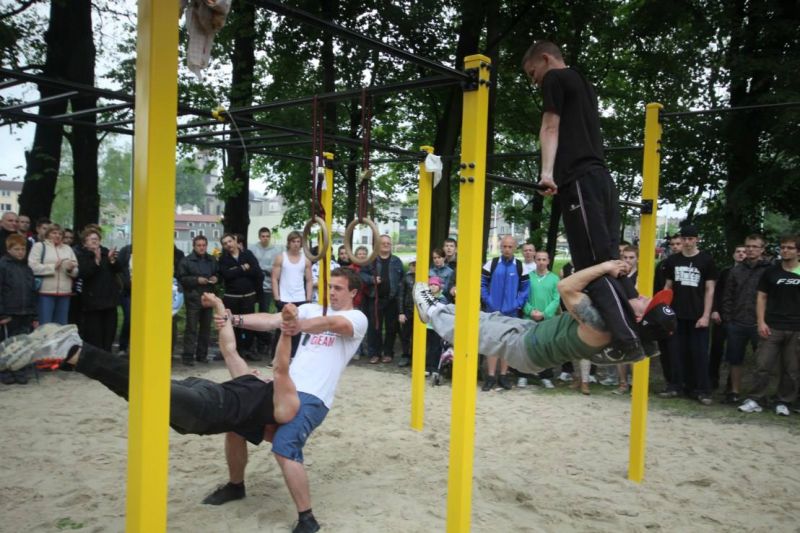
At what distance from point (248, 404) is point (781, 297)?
17.0 ft

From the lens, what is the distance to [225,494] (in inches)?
140

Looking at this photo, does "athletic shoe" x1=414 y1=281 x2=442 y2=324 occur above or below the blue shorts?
above

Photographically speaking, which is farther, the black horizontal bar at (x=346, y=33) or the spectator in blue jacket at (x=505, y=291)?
the spectator in blue jacket at (x=505, y=291)

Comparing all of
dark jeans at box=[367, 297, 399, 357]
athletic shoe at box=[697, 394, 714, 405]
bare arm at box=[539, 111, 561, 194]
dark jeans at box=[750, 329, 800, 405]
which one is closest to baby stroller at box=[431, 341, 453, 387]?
dark jeans at box=[367, 297, 399, 357]

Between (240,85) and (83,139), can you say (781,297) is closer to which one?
(240,85)

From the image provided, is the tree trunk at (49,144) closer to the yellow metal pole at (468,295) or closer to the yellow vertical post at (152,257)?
the yellow metal pole at (468,295)

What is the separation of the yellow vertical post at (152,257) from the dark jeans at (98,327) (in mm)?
5284

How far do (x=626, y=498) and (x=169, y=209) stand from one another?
10.9ft

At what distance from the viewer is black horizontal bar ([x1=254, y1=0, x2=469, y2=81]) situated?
229cm

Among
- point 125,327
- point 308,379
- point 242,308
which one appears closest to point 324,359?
point 308,379

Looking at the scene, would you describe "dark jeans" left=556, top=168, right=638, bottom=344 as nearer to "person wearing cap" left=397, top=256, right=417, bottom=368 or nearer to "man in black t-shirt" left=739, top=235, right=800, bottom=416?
"man in black t-shirt" left=739, top=235, right=800, bottom=416

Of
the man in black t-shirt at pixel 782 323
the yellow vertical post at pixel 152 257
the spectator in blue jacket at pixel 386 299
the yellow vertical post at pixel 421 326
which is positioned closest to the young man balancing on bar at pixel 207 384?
the yellow vertical post at pixel 152 257

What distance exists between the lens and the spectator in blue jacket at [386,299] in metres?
7.88

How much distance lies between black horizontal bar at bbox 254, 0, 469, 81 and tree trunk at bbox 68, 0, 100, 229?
794cm
